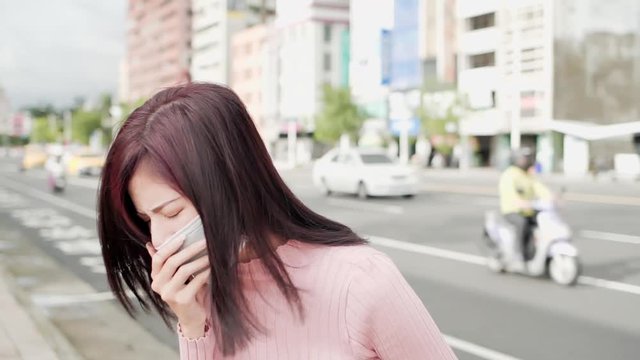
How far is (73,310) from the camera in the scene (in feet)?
21.0

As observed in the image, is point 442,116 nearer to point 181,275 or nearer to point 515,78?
point 515,78

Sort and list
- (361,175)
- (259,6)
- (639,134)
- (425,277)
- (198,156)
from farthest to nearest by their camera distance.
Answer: (259,6)
(639,134)
(361,175)
(425,277)
(198,156)

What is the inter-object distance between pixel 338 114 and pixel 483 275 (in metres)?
49.2

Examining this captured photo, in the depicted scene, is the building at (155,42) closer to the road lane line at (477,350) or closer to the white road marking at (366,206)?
the white road marking at (366,206)

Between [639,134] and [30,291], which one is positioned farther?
[639,134]

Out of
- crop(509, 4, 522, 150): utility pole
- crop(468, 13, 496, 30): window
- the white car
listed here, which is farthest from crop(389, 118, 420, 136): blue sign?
the white car

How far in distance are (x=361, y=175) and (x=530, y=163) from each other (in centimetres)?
1203

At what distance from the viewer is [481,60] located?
Answer: 51312 millimetres

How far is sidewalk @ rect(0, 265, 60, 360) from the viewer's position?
15.5 ft

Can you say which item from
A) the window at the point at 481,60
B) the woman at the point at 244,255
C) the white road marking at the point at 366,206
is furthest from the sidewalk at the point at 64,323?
the window at the point at 481,60

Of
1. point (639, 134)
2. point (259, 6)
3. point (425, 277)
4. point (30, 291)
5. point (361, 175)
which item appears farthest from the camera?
point (259, 6)

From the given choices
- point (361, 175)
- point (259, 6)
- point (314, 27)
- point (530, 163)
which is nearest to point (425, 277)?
point (530, 163)

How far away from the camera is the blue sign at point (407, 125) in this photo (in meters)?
53.8

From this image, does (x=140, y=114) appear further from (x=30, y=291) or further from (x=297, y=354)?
(x=30, y=291)
